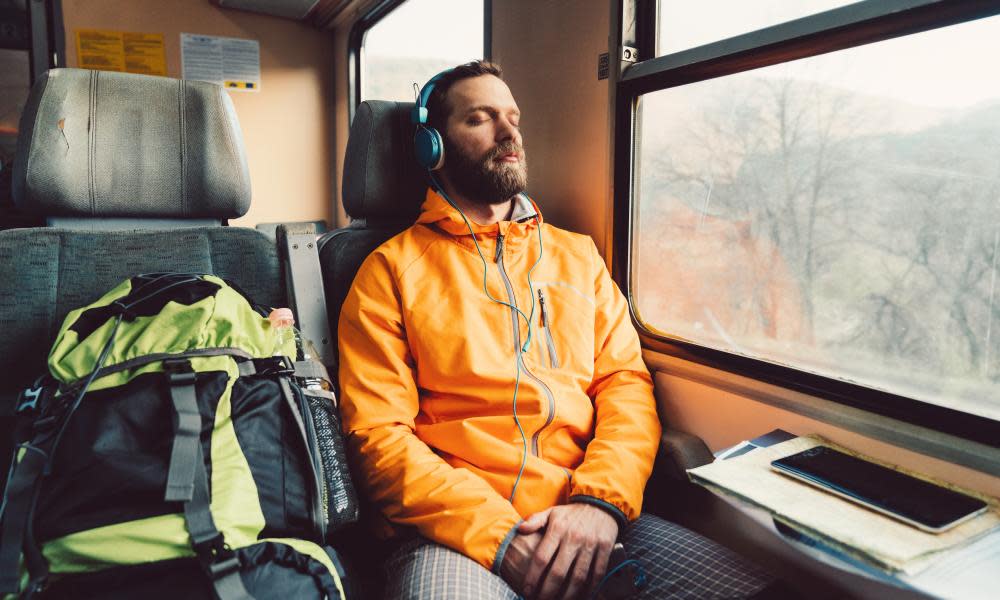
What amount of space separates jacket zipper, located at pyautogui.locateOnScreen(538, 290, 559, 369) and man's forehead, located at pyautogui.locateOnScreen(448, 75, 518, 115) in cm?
55

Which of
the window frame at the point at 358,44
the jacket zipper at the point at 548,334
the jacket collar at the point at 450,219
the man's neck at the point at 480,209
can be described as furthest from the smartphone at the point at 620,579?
the window frame at the point at 358,44

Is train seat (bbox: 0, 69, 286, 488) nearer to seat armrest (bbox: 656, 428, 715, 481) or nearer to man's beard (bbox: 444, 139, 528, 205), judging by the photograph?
man's beard (bbox: 444, 139, 528, 205)

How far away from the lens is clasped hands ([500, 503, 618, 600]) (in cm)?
113

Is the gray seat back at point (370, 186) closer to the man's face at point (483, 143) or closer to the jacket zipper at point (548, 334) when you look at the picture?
the man's face at point (483, 143)

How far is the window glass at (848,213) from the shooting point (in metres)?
1.06

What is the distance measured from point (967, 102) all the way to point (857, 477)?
669 millimetres

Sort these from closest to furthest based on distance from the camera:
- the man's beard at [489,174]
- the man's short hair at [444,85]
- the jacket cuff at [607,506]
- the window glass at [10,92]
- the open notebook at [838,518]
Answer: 1. the open notebook at [838,518]
2. the jacket cuff at [607,506]
3. the man's beard at [489,174]
4. the man's short hair at [444,85]
5. the window glass at [10,92]

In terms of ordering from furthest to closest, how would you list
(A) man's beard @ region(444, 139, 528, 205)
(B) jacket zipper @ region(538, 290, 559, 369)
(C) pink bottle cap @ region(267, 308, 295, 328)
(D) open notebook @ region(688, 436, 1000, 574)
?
(A) man's beard @ region(444, 139, 528, 205) → (B) jacket zipper @ region(538, 290, 559, 369) → (C) pink bottle cap @ region(267, 308, 295, 328) → (D) open notebook @ region(688, 436, 1000, 574)

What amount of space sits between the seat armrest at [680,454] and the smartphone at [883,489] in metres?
0.29

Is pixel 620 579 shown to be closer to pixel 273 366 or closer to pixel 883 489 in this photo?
pixel 883 489

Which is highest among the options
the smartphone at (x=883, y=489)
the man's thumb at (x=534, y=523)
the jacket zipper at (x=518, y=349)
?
the jacket zipper at (x=518, y=349)

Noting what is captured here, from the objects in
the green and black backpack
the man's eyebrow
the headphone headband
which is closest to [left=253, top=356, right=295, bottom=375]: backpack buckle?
the green and black backpack

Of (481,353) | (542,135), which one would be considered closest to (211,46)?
(542,135)

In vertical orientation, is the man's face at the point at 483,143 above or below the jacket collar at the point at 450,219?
above
